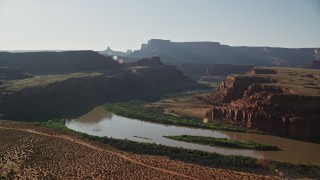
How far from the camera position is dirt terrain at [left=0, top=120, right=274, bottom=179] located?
116 ft

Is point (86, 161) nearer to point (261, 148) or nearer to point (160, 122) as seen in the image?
point (261, 148)

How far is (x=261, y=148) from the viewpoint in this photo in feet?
163

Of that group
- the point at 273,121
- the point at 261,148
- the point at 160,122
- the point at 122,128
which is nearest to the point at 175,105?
the point at 160,122

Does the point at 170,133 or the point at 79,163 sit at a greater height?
the point at 79,163

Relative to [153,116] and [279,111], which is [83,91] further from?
[279,111]

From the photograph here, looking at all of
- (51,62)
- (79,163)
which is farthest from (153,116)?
(51,62)

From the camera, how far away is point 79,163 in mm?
39125

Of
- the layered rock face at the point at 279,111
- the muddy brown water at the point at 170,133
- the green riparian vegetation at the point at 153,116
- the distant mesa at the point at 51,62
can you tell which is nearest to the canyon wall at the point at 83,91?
the green riparian vegetation at the point at 153,116

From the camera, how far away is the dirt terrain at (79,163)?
3547 centimetres

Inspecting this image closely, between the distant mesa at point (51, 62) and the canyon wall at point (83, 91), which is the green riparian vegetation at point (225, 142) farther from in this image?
the distant mesa at point (51, 62)

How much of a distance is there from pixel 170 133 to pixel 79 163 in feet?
74.5

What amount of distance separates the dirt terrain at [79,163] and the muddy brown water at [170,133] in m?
9.37

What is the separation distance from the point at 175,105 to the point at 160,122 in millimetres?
23173

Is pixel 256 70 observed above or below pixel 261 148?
above
